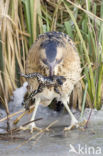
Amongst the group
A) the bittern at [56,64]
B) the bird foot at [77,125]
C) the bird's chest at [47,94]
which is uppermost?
the bittern at [56,64]

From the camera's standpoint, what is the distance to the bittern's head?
5.21 metres

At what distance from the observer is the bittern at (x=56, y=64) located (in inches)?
215

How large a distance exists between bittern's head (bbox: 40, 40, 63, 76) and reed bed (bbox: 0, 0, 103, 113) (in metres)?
0.44

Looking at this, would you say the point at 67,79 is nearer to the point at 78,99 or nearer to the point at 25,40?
the point at 78,99

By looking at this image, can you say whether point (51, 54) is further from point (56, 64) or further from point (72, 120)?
point (72, 120)

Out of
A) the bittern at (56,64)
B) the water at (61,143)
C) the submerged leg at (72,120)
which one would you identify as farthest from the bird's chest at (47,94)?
the water at (61,143)

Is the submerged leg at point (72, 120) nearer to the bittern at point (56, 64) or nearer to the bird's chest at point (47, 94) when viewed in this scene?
the bittern at point (56, 64)

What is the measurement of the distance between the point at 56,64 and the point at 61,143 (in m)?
0.95

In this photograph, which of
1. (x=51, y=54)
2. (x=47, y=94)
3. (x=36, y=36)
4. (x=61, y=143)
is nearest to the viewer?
(x=61, y=143)

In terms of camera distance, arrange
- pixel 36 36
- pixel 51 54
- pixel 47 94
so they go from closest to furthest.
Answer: pixel 51 54 → pixel 47 94 → pixel 36 36

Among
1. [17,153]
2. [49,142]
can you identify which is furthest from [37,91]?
[17,153]

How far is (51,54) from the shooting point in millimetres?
5254

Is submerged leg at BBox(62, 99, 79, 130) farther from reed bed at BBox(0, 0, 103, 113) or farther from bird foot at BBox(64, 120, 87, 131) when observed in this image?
reed bed at BBox(0, 0, 103, 113)

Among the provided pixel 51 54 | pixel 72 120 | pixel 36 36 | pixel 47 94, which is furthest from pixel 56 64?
pixel 36 36
